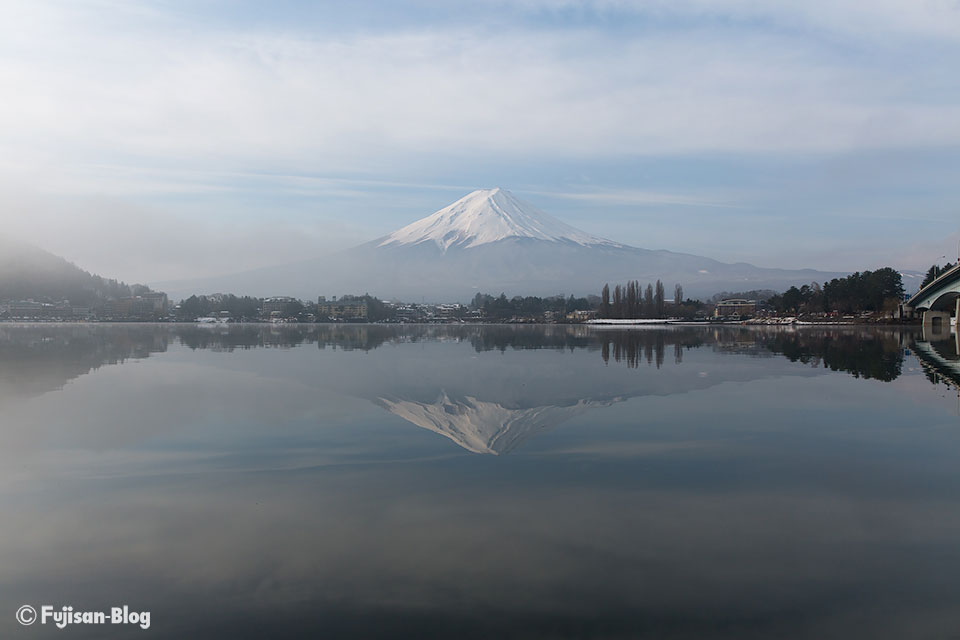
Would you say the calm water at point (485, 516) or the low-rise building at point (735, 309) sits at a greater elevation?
the low-rise building at point (735, 309)

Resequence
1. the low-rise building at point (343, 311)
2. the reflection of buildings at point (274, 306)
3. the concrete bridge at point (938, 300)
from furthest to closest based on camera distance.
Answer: the reflection of buildings at point (274, 306) < the low-rise building at point (343, 311) < the concrete bridge at point (938, 300)

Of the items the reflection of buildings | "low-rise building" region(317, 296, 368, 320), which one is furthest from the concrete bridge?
the reflection of buildings

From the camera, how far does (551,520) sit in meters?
6.75

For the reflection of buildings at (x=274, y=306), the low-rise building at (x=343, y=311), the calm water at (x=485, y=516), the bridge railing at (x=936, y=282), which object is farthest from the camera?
the reflection of buildings at (x=274, y=306)

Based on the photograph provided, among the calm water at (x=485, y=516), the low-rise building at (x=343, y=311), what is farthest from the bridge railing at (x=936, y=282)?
the low-rise building at (x=343, y=311)

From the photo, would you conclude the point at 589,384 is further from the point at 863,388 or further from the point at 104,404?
the point at 104,404

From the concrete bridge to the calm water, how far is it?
47.5 meters

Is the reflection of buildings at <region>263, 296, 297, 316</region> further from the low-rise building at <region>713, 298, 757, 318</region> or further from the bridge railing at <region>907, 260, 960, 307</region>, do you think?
the bridge railing at <region>907, 260, 960, 307</region>

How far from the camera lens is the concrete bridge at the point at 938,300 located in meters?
55.2

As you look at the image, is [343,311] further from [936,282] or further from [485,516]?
[485,516]

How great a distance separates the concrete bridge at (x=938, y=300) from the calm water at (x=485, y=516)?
4751cm

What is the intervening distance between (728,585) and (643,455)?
4.43 metres

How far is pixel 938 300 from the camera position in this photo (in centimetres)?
6303

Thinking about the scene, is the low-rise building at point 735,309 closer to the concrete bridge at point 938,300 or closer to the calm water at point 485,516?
the concrete bridge at point 938,300
